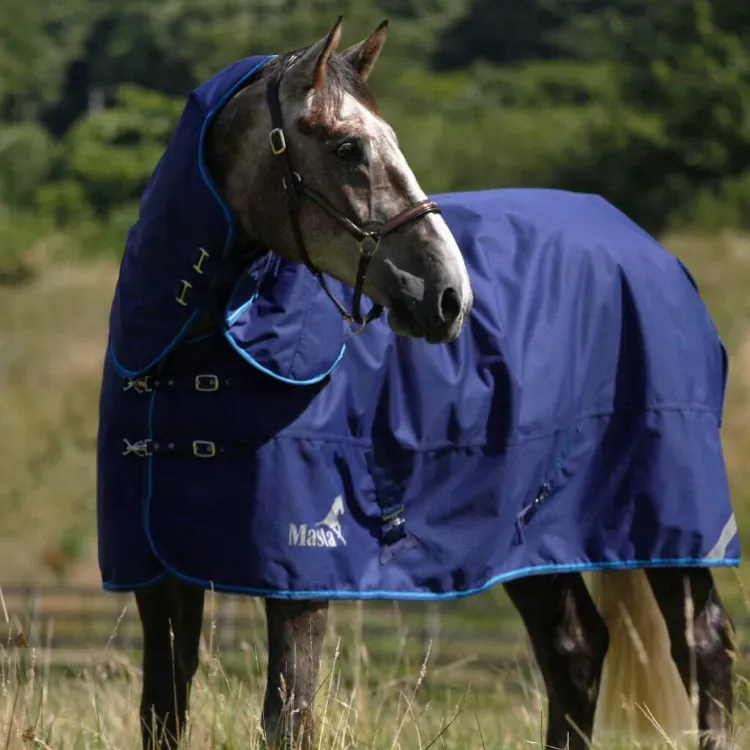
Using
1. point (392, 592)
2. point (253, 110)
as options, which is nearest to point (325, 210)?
point (253, 110)

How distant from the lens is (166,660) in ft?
11.1

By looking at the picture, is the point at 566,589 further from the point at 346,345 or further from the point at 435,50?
the point at 435,50

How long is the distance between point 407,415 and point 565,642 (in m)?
0.97

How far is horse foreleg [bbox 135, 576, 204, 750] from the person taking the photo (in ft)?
11.1

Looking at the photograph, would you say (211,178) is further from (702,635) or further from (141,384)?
(702,635)

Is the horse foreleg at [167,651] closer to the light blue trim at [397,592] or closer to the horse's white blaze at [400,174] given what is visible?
the light blue trim at [397,592]

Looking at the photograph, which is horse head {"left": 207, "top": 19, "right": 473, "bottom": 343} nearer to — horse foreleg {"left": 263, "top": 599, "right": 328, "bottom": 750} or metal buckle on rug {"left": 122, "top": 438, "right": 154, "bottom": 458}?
metal buckle on rug {"left": 122, "top": 438, "right": 154, "bottom": 458}

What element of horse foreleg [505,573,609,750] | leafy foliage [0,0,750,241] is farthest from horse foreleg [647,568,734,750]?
leafy foliage [0,0,750,241]

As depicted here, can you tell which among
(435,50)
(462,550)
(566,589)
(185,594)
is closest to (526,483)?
(462,550)

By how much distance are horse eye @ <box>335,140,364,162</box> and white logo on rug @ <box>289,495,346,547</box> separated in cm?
71

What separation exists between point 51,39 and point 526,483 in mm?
57081

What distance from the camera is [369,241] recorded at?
3.01m

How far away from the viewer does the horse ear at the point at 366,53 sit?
3188mm

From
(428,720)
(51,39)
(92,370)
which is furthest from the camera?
(51,39)
